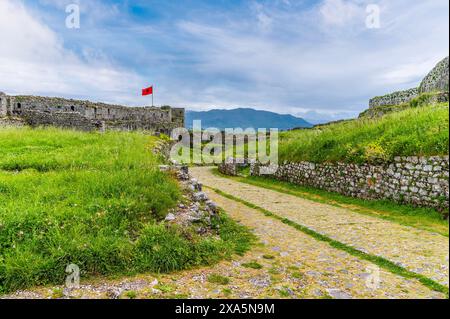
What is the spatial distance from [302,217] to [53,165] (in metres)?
8.49

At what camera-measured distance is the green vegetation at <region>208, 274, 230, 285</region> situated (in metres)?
5.07

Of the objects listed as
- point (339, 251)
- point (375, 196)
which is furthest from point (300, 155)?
point (339, 251)

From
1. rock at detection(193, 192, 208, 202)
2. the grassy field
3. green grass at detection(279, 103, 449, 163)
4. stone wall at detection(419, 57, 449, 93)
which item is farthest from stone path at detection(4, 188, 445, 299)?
stone wall at detection(419, 57, 449, 93)

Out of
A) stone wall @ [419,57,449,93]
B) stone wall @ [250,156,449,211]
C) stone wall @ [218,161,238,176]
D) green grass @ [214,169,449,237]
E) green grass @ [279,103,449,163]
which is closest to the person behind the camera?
green grass @ [214,169,449,237]

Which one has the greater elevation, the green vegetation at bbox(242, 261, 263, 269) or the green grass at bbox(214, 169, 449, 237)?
the green grass at bbox(214, 169, 449, 237)

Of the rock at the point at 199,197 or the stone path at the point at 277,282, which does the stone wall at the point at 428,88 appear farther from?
the rock at the point at 199,197

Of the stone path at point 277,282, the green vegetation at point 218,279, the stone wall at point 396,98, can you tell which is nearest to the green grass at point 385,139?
the stone path at point 277,282

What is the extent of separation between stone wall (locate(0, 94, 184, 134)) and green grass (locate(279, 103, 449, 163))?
58.9 ft

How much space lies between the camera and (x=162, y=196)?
7.15 m

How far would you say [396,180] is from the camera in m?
11.4

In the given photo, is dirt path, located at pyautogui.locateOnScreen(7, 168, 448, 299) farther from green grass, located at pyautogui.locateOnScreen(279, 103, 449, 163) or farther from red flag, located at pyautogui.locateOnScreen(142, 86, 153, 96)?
red flag, located at pyautogui.locateOnScreen(142, 86, 153, 96)

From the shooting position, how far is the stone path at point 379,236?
6.11 metres

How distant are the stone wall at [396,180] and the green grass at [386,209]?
28cm
